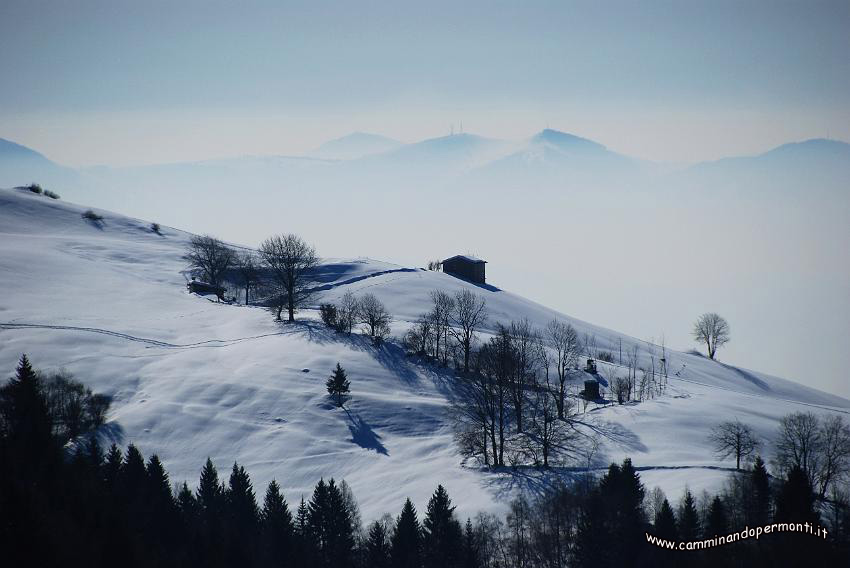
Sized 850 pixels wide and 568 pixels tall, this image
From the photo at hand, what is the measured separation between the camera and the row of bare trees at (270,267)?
81.6 metres

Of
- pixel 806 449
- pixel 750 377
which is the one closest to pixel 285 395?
pixel 806 449

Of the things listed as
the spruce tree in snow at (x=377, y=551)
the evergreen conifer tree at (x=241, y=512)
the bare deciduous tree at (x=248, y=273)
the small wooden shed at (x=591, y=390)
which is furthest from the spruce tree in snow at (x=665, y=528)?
the bare deciduous tree at (x=248, y=273)

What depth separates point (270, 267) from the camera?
100 m

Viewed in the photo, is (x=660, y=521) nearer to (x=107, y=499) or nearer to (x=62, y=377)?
(x=107, y=499)

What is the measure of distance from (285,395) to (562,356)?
107ft

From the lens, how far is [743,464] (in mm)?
49125

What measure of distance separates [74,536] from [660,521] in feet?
85.7

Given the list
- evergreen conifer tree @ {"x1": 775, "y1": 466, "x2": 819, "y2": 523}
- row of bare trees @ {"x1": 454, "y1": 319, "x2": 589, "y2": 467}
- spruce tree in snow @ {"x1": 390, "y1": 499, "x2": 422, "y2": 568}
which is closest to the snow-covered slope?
row of bare trees @ {"x1": 454, "y1": 319, "x2": 589, "y2": 467}

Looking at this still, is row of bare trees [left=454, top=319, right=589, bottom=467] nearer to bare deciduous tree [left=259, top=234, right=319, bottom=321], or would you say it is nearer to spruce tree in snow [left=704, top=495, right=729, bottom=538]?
spruce tree in snow [left=704, top=495, right=729, bottom=538]

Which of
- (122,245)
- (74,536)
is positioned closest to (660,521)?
(74,536)

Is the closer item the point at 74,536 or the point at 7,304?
the point at 74,536

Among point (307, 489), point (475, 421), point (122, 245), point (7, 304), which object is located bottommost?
point (307, 489)

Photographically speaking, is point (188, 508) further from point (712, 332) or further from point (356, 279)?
point (712, 332)

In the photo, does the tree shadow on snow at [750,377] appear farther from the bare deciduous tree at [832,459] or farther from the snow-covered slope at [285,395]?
the bare deciduous tree at [832,459]
